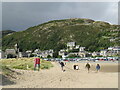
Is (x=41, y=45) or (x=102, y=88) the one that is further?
(x=41, y=45)

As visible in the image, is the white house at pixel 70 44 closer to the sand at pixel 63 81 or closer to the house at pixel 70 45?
the house at pixel 70 45

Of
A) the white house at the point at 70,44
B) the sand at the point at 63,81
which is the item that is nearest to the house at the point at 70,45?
the white house at the point at 70,44

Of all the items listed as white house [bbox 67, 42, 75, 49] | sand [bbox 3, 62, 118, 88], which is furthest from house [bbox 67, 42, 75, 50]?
sand [bbox 3, 62, 118, 88]

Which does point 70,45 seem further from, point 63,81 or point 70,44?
point 63,81

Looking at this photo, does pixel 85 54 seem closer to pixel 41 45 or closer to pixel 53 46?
pixel 53 46

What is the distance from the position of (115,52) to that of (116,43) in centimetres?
2427

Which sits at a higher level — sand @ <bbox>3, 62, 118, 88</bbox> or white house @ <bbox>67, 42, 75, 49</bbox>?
white house @ <bbox>67, 42, 75, 49</bbox>

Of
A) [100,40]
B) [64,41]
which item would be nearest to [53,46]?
[64,41]

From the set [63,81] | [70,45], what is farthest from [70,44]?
[63,81]

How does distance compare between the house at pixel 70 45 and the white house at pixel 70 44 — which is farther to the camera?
the house at pixel 70 45

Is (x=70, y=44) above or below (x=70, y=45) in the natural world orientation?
above

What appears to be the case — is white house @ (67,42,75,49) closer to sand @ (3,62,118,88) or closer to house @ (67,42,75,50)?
house @ (67,42,75,50)

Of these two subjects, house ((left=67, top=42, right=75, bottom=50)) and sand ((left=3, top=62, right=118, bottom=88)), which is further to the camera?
house ((left=67, top=42, right=75, bottom=50))

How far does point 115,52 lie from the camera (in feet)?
427
